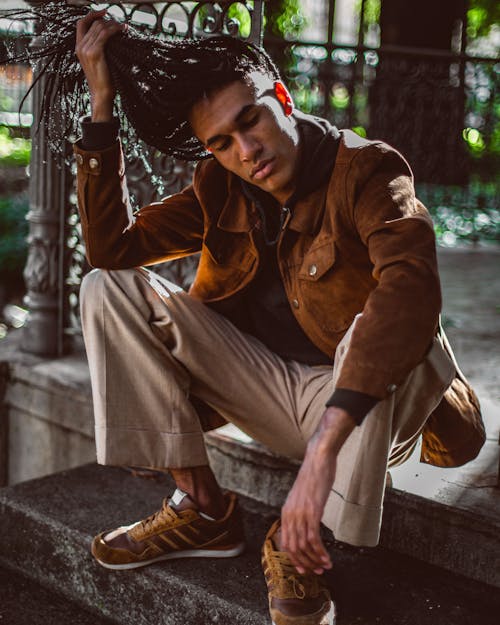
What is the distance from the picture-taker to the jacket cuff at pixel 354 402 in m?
1.89

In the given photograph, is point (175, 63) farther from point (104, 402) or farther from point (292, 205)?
point (104, 402)

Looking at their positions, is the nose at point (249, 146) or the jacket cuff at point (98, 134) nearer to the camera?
the nose at point (249, 146)

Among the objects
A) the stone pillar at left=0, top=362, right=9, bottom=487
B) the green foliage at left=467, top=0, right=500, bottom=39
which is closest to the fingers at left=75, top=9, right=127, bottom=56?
the stone pillar at left=0, top=362, right=9, bottom=487

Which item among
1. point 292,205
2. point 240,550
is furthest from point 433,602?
point 292,205

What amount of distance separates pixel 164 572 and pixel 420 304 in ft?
3.99

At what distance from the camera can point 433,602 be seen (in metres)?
2.46

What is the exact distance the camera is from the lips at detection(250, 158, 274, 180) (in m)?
2.30

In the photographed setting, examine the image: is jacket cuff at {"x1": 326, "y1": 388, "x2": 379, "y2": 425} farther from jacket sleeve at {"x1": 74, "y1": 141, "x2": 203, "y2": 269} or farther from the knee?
jacket sleeve at {"x1": 74, "y1": 141, "x2": 203, "y2": 269}

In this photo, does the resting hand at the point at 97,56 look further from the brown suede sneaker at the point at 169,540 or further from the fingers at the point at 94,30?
the brown suede sneaker at the point at 169,540

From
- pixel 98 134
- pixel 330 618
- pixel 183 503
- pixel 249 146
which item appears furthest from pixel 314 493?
pixel 98 134

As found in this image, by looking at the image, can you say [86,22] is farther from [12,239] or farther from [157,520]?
[12,239]

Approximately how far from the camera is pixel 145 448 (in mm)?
2510

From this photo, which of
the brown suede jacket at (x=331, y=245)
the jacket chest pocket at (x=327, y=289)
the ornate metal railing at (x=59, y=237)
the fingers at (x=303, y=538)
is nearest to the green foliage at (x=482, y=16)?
the ornate metal railing at (x=59, y=237)

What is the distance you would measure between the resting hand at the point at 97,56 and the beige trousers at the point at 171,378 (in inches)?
19.5
